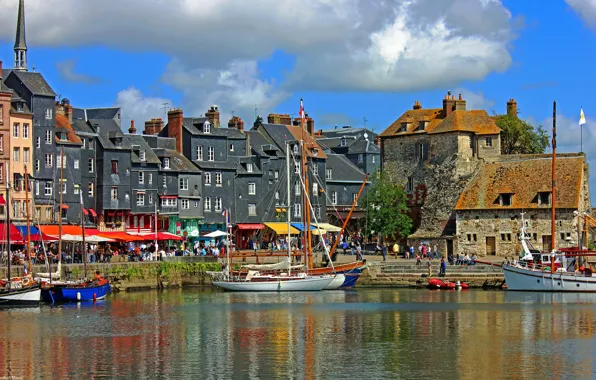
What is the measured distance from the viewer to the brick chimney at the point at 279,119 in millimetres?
114750

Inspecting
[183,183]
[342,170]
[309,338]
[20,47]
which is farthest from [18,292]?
[342,170]

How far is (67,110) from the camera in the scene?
9319 centimetres

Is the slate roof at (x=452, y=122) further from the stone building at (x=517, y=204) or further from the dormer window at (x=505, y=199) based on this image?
the dormer window at (x=505, y=199)

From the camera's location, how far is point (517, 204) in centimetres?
8488

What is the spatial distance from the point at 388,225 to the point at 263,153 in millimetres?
17347

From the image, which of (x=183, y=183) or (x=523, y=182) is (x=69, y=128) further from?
(x=523, y=182)

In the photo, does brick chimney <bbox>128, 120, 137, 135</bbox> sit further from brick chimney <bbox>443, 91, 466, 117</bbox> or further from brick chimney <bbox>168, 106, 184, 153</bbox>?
brick chimney <bbox>443, 91, 466, 117</bbox>

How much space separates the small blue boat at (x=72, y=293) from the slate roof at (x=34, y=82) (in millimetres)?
22253

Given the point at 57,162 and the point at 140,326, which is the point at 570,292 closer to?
the point at 140,326

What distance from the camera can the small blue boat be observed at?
67750 mm

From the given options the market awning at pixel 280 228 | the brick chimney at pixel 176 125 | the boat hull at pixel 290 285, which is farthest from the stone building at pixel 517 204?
the brick chimney at pixel 176 125

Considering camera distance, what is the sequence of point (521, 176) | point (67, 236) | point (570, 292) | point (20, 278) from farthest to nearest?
point (521, 176) → point (67, 236) → point (570, 292) → point (20, 278)

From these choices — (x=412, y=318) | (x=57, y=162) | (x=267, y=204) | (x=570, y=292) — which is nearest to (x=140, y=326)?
(x=412, y=318)

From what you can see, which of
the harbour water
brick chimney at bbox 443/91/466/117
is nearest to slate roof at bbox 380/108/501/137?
brick chimney at bbox 443/91/466/117
